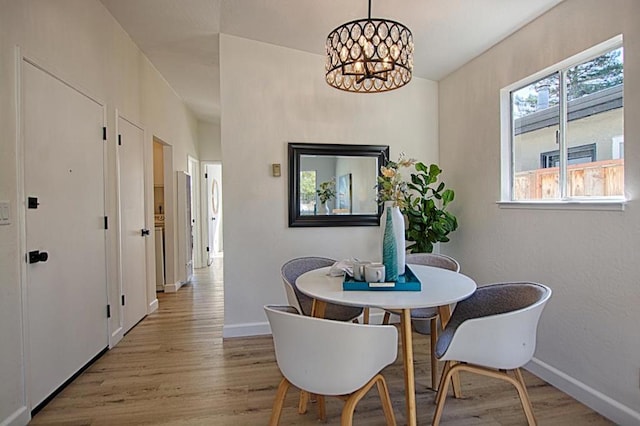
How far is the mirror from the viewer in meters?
3.56

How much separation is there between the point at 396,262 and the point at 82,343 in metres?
2.37

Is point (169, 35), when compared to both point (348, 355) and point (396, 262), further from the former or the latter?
point (348, 355)

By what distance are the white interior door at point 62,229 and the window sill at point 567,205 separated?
128 inches

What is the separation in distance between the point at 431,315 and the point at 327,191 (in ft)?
5.41

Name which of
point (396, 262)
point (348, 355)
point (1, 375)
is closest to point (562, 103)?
point (396, 262)

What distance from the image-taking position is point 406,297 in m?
1.74

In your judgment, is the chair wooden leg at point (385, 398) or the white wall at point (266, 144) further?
the white wall at point (266, 144)

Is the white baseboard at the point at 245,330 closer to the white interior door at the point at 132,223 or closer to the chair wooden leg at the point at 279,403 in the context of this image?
the white interior door at the point at 132,223

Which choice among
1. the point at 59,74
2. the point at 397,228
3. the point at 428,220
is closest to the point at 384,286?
the point at 397,228

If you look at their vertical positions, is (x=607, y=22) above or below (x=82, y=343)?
above

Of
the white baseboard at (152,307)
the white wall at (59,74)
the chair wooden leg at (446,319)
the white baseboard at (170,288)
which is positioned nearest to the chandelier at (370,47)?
the chair wooden leg at (446,319)

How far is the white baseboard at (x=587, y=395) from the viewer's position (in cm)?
198

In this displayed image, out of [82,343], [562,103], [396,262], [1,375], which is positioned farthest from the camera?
[82,343]

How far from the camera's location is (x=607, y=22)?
2.08 meters
